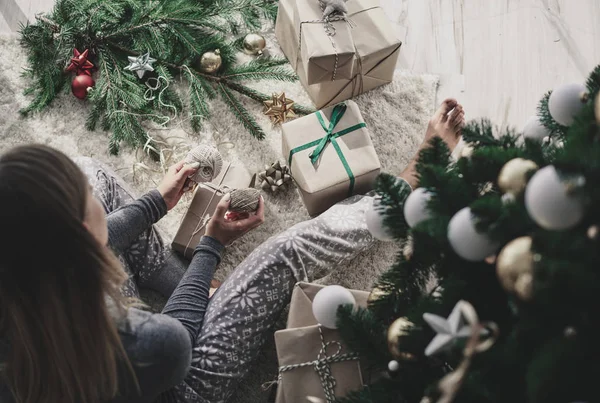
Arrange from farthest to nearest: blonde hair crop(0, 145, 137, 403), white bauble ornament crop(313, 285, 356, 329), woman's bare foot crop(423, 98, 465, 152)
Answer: woman's bare foot crop(423, 98, 465, 152), white bauble ornament crop(313, 285, 356, 329), blonde hair crop(0, 145, 137, 403)

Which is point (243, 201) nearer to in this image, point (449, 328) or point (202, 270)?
point (202, 270)

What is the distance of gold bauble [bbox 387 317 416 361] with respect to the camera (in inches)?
28.8

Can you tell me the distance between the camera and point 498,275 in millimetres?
572

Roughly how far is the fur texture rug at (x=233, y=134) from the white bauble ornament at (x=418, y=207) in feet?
2.49

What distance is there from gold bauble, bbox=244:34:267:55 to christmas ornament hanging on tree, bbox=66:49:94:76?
443 millimetres

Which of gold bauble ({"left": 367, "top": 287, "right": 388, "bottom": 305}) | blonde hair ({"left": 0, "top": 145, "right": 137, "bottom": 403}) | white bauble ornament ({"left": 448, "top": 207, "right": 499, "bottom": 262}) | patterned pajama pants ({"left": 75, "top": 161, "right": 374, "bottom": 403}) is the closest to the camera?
white bauble ornament ({"left": 448, "top": 207, "right": 499, "bottom": 262})

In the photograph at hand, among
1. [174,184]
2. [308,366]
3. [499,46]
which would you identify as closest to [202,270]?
[174,184]

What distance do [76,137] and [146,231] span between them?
45 cm

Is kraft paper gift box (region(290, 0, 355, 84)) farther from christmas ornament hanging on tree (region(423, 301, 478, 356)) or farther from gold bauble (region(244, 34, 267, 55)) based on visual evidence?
christmas ornament hanging on tree (region(423, 301, 478, 356))

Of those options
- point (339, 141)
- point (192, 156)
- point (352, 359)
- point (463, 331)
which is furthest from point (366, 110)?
point (463, 331)

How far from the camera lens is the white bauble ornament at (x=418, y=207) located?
2.29 ft

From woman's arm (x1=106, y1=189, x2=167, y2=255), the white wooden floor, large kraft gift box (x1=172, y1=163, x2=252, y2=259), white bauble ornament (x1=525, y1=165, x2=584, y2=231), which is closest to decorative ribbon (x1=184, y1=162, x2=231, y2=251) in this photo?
large kraft gift box (x1=172, y1=163, x2=252, y2=259)

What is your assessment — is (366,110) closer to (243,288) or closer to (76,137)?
(243,288)

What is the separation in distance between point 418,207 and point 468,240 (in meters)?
0.11
